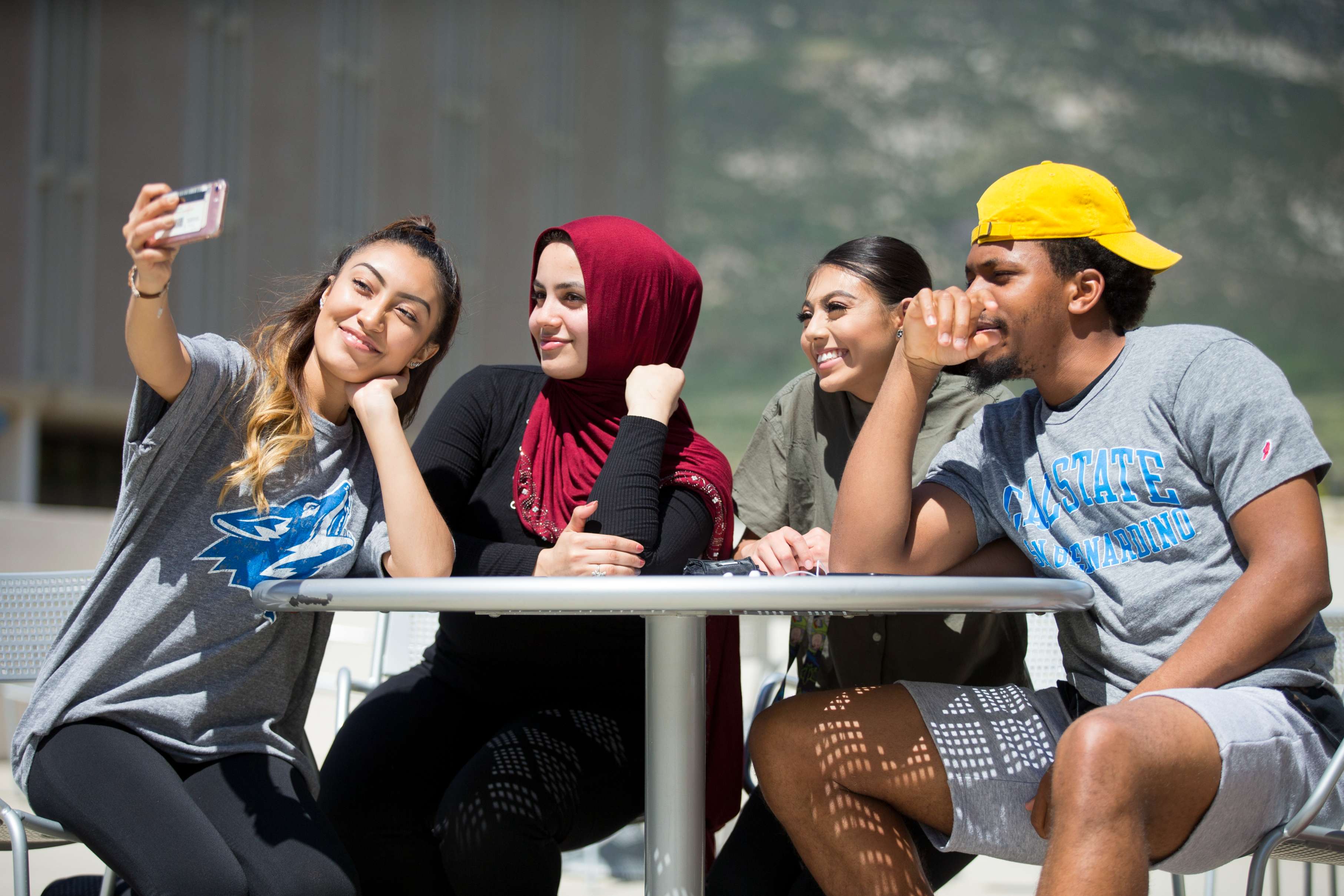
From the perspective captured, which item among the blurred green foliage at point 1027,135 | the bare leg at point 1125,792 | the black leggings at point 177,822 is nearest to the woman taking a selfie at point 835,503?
the bare leg at point 1125,792

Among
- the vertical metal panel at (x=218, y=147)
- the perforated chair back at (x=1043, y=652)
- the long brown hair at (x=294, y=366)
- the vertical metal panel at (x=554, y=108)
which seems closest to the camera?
the long brown hair at (x=294, y=366)

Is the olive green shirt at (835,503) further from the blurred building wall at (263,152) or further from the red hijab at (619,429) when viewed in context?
the blurred building wall at (263,152)

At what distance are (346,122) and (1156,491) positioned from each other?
981 cm

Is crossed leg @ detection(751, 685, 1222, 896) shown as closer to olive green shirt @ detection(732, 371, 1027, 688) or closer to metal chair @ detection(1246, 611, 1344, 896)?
metal chair @ detection(1246, 611, 1344, 896)

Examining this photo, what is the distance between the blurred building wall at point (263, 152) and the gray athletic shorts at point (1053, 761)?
7.62m

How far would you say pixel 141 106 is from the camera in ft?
29.9

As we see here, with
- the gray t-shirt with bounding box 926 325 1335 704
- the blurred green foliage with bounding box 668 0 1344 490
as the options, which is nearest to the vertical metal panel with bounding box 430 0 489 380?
the gray t-shirt with bounding box 926 325 1335 704

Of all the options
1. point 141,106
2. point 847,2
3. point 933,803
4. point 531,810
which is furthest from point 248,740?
point 847,2

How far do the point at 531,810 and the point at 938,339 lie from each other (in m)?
0.87

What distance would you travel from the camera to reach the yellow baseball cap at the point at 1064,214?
1678 millimetres

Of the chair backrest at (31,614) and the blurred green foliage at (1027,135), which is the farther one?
the blurred green foliage at (1027,135)

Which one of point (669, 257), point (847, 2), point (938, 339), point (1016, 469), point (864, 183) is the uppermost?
point (847, 2)

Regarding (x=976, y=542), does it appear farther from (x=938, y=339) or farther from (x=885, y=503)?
(x=938, y=339)

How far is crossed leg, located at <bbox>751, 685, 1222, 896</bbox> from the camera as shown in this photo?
3.79 ft
